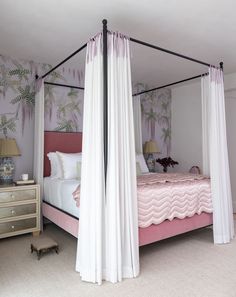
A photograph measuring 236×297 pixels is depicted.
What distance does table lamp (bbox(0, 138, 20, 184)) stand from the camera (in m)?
3.41

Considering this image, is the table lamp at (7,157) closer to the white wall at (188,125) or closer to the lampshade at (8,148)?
the lampshade at (8,148)

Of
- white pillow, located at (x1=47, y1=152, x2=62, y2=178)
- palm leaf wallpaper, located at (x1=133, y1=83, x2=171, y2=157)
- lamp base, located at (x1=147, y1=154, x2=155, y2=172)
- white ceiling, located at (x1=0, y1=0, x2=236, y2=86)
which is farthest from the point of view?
palm leaf wallpaper, located at (x1=133, y1=83, x2=171, y2=157)

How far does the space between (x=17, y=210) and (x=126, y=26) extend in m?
2.67

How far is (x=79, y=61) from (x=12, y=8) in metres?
1.57

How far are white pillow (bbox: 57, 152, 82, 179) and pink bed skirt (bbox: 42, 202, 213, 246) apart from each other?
50 centimetres

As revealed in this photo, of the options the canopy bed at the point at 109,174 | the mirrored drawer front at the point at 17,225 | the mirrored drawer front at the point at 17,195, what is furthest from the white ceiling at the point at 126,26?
the mirrored drawer front at the point at 17,225

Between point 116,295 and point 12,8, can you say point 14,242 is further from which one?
point 12,8

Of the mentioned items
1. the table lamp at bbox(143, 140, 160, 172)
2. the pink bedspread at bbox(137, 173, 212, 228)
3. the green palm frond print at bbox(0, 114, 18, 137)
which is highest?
the green palm frond print at bbox(0, 114, 18, 137)

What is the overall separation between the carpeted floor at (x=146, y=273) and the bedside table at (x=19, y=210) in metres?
0.18

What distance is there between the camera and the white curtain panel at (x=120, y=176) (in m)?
2.13

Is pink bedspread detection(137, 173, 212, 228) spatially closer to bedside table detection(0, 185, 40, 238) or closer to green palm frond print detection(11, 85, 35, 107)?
bedside table detection(0, 185, 40, 238)

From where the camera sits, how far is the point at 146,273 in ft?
7.57

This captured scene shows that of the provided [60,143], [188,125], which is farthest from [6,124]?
[188,125]

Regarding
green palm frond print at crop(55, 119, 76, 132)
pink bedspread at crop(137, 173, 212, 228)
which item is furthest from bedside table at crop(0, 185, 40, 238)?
pink bedspread at crop(137, 173, 212, 228)
